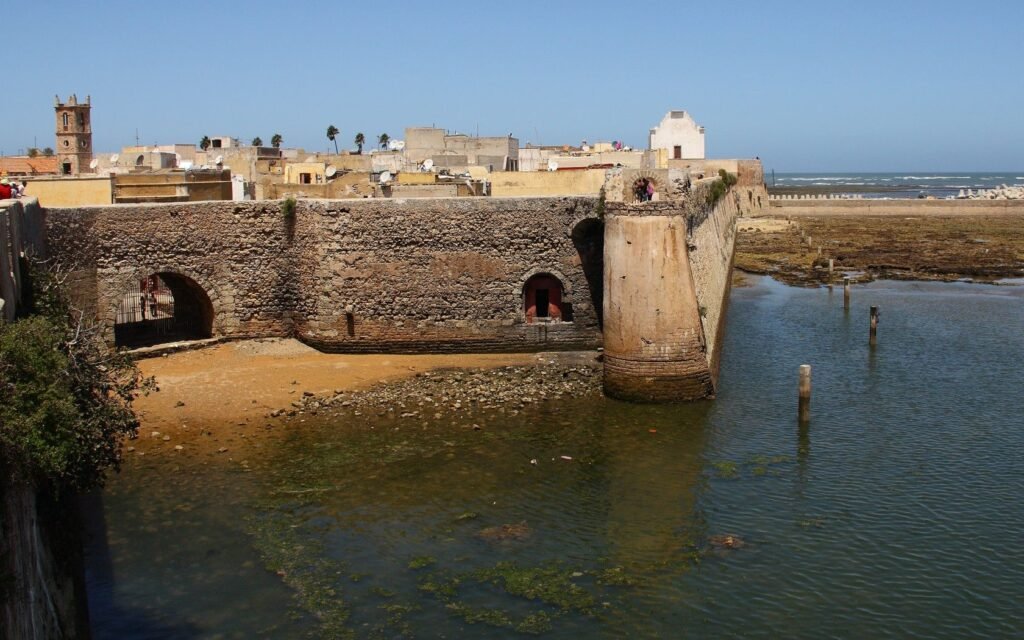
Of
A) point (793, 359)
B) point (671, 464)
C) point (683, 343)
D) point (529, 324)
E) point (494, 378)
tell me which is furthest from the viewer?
point (793, 359)

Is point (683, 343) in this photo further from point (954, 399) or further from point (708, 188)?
point (708, 188)

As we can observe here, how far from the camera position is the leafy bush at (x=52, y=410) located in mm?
8297

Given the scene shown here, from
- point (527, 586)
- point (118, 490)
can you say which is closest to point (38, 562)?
point (527, 586)

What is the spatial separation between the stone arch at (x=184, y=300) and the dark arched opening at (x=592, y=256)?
8629mm

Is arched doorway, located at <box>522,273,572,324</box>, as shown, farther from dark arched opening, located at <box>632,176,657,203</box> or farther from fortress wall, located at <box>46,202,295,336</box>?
fortress wall, located at <box>46,202,295,336</box>

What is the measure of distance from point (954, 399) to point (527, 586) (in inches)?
509

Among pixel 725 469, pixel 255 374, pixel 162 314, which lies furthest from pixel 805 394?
pixel 162 314

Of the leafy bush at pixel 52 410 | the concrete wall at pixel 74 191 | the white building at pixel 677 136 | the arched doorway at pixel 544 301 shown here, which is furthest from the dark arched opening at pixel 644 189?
the white building at pixel 677 136

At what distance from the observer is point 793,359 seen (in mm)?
26078

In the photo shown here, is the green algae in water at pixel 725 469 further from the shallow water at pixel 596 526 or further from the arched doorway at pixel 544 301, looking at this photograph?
the arched doorway at pixel 544 301

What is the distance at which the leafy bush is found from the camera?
8297 millimetres

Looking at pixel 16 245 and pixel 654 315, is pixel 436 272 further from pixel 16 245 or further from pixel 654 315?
pixel 16 245

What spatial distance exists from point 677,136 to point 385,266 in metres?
42.4

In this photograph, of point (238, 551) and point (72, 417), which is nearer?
point (72, 417)
